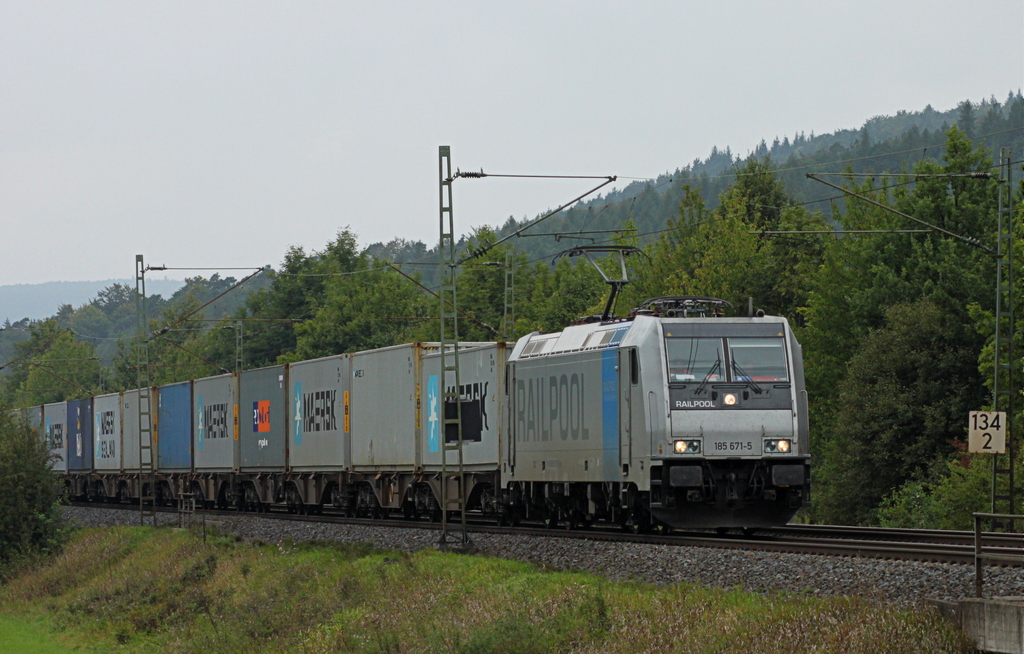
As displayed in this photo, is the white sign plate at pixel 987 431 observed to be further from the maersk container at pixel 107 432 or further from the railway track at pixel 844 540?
the maersk container at pixel 107 432

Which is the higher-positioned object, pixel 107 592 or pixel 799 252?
pixel 799 252

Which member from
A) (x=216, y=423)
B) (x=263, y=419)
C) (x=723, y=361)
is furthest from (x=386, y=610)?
(x=216, y=423)

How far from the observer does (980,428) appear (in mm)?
21438

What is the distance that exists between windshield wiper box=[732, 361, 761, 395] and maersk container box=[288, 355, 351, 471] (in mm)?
14204

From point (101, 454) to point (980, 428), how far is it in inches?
1541

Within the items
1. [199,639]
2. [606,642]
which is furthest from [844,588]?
[199,639]

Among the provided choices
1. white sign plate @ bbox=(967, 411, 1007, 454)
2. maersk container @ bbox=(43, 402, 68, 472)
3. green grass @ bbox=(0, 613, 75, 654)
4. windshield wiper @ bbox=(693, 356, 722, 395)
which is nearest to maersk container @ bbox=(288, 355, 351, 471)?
green grass @ bbox=(0, 613, 75, 654)

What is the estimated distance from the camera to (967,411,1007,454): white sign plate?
69.8 ft

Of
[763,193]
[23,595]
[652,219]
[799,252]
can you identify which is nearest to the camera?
[23,595]

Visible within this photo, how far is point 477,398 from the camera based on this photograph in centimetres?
2806

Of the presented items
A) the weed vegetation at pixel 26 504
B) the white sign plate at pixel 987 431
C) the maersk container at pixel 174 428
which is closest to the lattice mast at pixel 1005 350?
the white sign plate at pixel 987 431

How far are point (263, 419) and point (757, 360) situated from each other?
20198 millimetres

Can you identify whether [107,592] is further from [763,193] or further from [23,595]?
[763,193]

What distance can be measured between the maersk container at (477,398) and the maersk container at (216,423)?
1228cm
